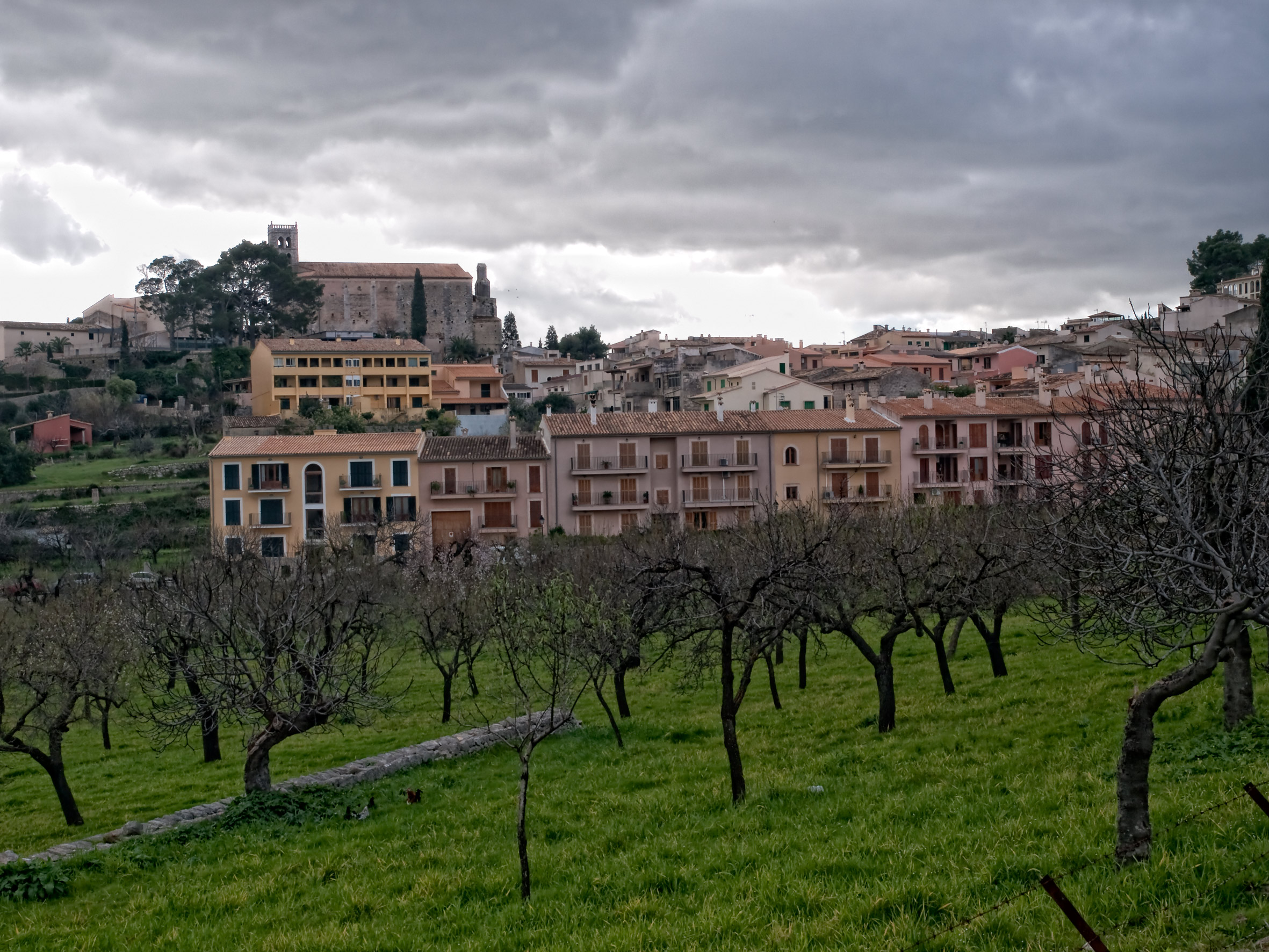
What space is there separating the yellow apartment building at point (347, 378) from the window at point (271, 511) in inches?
1255

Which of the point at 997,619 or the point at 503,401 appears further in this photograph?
the point at 503,401

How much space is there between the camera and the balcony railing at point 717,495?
58.5 metres

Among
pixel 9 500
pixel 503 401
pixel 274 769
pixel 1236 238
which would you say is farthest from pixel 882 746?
pixel 1236 238

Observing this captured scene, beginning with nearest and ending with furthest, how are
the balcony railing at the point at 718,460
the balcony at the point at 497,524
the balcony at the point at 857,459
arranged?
the balcony at the point at 497,524, the balcony railing at the point at 718,460, the balcony at the point at 857,459

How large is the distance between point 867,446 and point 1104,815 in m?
50.0

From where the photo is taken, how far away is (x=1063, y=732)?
15.7 m

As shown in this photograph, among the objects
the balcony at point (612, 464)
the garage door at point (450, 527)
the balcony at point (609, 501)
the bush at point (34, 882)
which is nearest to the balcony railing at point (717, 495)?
the balcony at point (609, 501)

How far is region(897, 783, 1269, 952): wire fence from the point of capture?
612 cm

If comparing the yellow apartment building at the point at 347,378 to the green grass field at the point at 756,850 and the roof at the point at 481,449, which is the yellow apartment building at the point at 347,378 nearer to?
the roof at the point at 481,449

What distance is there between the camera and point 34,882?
1373 centimetres

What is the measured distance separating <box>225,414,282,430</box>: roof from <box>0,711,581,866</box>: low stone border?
195ft

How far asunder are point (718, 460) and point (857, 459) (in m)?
7.76

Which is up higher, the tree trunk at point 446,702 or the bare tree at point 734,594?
the bare tree at point 734,594

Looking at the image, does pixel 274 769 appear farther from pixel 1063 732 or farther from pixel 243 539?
pixel 243 539
